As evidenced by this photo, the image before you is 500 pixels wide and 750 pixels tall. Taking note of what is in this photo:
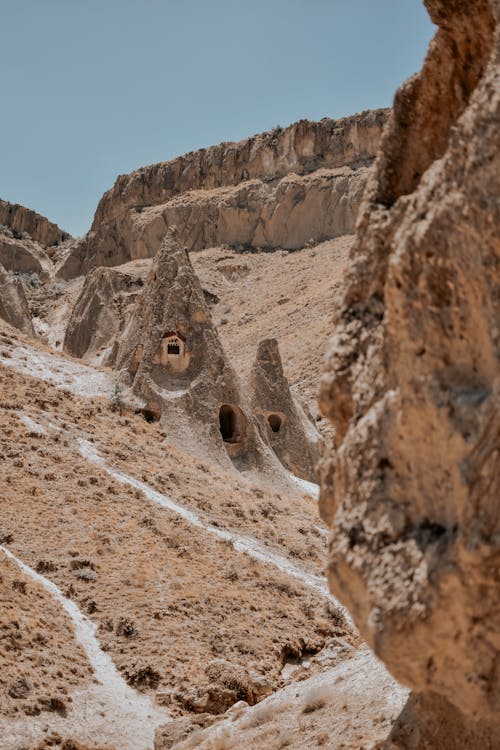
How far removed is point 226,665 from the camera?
1364 centimetres

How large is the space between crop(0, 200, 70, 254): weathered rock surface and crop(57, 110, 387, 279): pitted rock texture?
715cm

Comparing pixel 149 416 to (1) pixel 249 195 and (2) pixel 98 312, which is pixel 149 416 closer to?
(2) pixel 98 312

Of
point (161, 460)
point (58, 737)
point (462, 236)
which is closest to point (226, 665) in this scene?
point (58, 737)

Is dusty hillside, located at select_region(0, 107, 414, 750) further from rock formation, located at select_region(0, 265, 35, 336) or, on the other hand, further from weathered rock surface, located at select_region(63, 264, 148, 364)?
weathered rock surface, located at select_region(63, 264, 148, 364)

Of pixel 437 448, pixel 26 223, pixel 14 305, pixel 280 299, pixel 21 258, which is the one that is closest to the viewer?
pixel 437 448

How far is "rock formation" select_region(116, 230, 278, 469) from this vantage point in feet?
79.1

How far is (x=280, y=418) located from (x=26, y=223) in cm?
6621

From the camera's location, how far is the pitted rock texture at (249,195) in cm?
6894

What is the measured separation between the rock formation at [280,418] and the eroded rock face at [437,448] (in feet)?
72.1

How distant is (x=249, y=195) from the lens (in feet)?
239

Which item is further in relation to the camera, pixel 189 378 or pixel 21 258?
pixel 21 258

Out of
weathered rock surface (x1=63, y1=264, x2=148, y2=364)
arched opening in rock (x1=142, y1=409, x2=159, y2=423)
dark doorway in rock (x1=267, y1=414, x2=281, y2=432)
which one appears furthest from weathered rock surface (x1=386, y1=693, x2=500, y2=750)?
weathered rock surface (x1=63, y1=264, x2=148, y2=364)

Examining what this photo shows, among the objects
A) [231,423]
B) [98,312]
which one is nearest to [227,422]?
[231,423]

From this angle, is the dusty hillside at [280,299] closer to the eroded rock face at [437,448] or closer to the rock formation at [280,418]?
the rock formation at [280,418]
